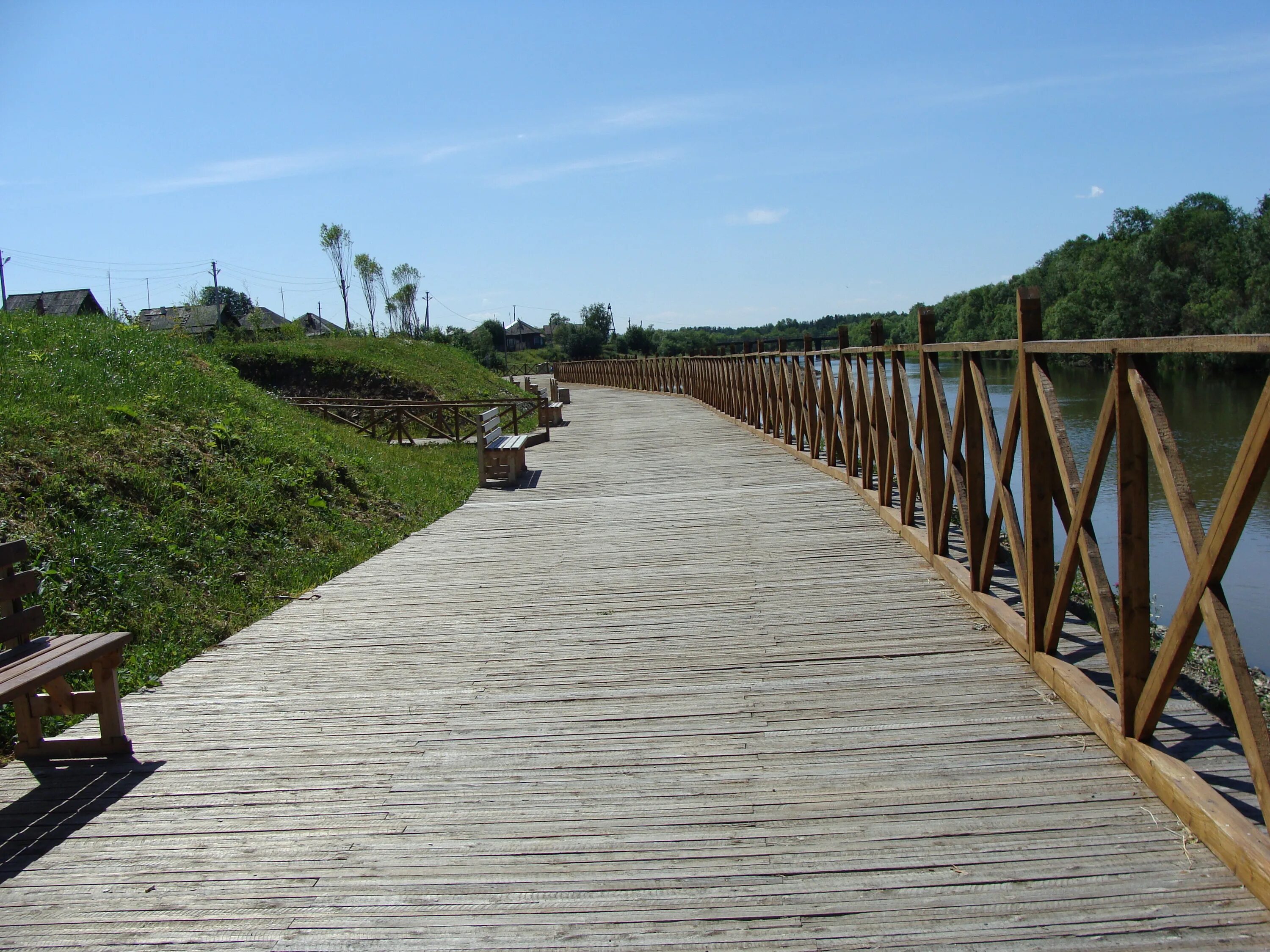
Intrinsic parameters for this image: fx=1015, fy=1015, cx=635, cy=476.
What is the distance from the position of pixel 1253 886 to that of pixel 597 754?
2.03 meters

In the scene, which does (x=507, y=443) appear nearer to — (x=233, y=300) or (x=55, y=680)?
(x=55, y=680)

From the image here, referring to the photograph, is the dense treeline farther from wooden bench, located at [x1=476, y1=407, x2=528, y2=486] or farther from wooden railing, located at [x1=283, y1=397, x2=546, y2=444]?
wooden bench, located at [x1=476, y1=407, x2=528, y2=486]

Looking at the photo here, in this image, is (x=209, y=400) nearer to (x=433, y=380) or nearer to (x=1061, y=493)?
(x=1061, y=493)

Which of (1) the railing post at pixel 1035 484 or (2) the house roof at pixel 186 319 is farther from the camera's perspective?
(2) the house roof at pixel 186 319

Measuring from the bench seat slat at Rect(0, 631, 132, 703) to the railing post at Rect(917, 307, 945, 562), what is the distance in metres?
4.21

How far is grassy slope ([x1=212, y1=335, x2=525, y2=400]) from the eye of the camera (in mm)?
27297

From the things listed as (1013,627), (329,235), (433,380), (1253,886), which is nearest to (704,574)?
(1013,627)

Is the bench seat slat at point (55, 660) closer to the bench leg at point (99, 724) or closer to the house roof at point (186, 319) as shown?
the bench leg at point (99, 724)

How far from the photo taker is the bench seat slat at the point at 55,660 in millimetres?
3443

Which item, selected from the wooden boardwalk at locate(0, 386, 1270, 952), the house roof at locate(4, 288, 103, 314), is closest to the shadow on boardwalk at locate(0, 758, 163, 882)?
the wooden boardwalk at locate(0, 386, 1270, 952)

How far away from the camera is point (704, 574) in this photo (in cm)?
634

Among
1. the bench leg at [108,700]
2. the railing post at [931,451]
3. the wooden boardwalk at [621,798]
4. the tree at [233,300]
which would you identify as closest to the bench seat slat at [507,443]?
the wooden boardwalk at [621,798]

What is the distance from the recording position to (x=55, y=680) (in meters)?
3.74

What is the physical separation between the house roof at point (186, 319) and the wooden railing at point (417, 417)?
281 centimetres
